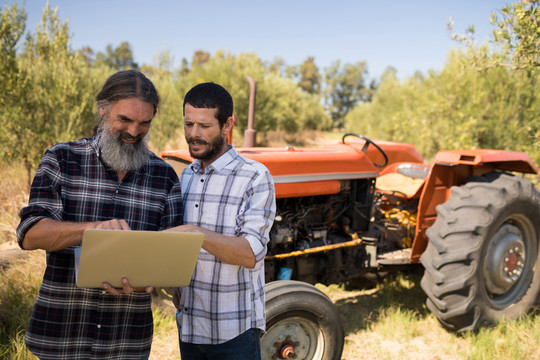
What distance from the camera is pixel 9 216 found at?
501cm

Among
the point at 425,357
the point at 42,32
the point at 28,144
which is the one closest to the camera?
the point at 425,357

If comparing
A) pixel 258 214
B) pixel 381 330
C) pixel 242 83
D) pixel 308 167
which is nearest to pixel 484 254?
pixel 381 330

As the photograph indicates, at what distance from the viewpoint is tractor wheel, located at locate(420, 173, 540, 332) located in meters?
3.13

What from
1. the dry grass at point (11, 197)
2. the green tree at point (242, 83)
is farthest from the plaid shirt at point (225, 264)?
the green tree at point (242, 83)

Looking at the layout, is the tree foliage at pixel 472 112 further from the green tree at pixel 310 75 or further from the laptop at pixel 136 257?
the green tree at pixel 310 75

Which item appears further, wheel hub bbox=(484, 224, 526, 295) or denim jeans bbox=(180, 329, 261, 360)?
wheel hub bbox=(484, 224, 526, 295)

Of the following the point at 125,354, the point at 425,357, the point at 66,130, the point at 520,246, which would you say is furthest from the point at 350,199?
the point at 66,130

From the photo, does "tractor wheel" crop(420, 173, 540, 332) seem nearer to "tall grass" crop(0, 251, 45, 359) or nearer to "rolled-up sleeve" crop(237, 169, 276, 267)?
"rolled-up sleeve" crop(237, 169, 276, 267)

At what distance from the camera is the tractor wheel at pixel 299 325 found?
8.27ft

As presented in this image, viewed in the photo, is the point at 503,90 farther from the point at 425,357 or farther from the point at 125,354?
the point at 125,354

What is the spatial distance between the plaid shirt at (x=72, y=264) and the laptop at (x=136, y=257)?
194 millimetres

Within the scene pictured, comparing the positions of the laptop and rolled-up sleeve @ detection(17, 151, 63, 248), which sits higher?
rolled-up sleeve @ detection(17, 151, 63, 248)

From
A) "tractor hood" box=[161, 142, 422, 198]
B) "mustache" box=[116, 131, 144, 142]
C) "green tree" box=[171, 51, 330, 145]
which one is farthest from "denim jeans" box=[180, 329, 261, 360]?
"green tree" box=[171, 51, 330, 145]

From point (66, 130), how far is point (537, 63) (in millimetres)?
7637
